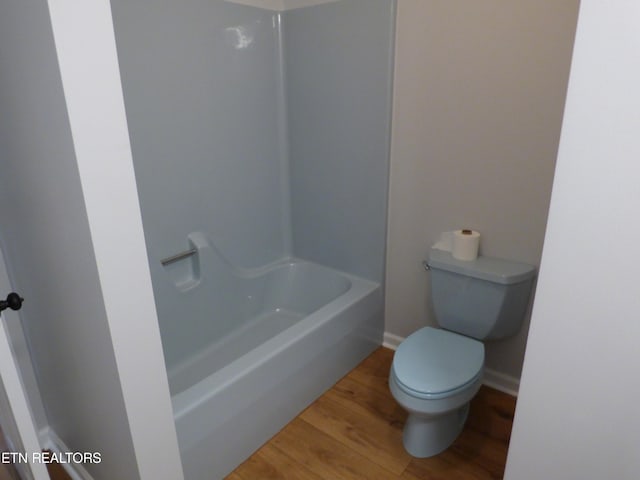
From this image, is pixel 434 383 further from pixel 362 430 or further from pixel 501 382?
pixel 501 382

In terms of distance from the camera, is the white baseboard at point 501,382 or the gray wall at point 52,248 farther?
the white baseboard at point 501,382

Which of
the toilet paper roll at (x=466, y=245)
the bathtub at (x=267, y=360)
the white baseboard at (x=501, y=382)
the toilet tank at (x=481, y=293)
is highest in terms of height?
the toilet paper roll at (x=466, y=245)

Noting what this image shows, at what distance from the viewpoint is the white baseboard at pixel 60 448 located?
1.49 metres

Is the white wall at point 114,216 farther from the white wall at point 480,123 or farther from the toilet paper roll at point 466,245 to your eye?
the white wall at point 480,123

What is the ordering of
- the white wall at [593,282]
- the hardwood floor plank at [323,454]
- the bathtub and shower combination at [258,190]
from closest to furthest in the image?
the white wall at [593,282] → the hardwood floor plank at [323,454] → the bathtub and shower combination at [258,190]

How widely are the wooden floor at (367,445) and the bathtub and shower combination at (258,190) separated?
0.08 m

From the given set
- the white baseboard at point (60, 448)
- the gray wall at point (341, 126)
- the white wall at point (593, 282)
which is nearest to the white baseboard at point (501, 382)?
the gray wall at point (341, 126)

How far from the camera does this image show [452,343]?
1.70 m

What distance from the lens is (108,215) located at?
2.89ft

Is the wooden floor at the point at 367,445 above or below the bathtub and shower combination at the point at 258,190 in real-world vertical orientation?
below

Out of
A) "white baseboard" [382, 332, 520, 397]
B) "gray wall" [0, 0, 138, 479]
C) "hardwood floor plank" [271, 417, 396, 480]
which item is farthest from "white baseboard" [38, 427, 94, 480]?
"white baseboard" [382, 332, 520, 397]

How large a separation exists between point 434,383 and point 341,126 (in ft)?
4.44

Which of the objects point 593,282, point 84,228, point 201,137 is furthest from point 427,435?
point 201,137

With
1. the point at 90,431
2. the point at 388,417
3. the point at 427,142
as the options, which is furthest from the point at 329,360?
the point at 427,142
